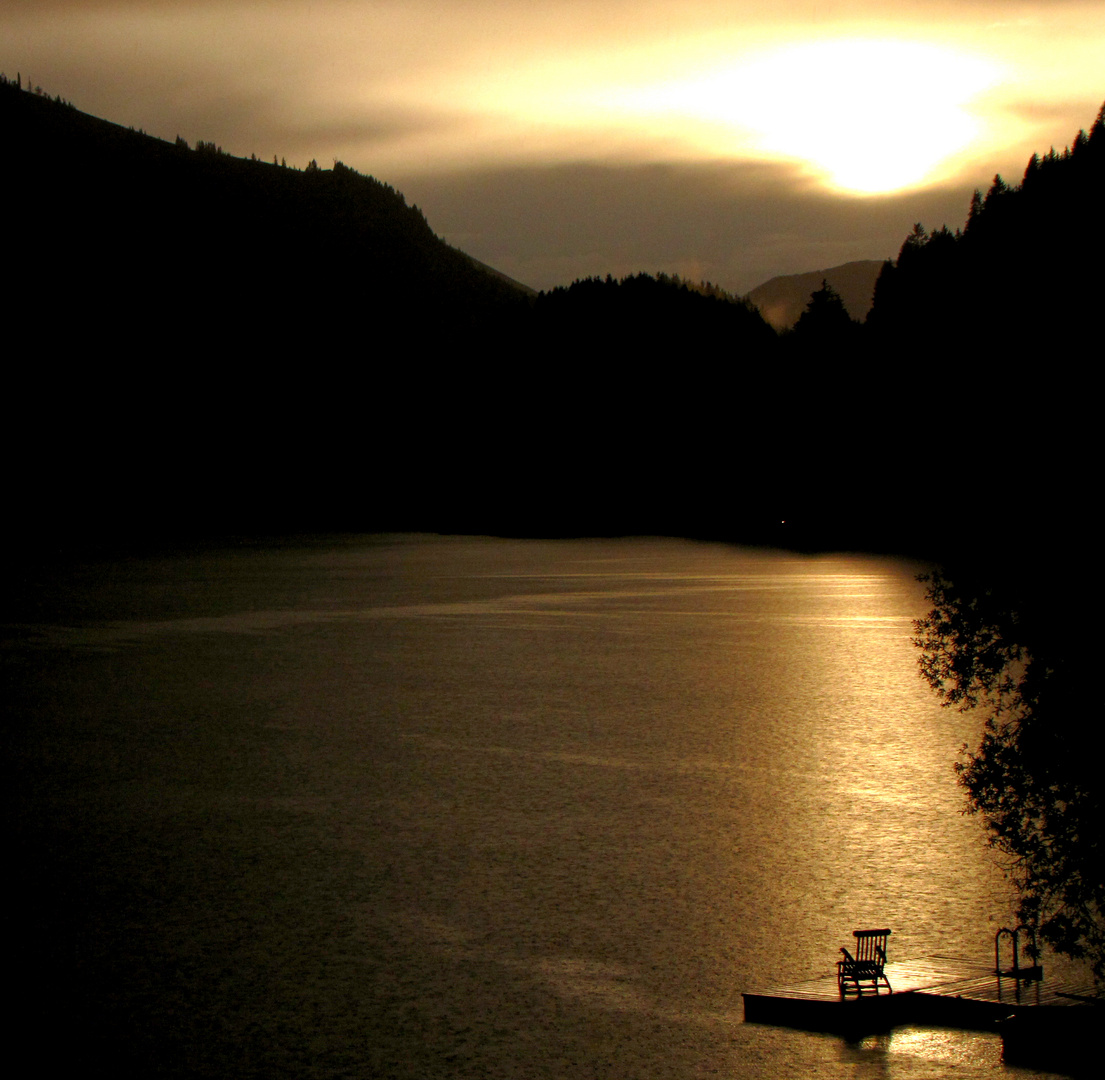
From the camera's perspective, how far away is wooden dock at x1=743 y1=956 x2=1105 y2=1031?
999cm

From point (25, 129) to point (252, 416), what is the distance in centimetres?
5456

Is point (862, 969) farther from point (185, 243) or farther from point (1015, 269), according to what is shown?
point (185, 243)

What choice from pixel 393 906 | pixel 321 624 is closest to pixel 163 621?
pixel 321 624

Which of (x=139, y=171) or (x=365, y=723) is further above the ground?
(x=139, y=171)

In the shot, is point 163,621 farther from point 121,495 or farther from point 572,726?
point 121,495

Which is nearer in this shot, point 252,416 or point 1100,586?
point 1100,586

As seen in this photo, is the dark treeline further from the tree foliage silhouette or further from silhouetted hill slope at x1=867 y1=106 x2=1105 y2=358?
the tree foliage silhouette

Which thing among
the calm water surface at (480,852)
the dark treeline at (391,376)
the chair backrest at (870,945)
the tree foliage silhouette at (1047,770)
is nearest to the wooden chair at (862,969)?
the chair backrest at (870,945)

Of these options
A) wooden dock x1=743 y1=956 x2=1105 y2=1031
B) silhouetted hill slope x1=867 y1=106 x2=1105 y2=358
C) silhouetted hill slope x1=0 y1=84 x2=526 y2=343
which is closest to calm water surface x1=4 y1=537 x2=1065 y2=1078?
wooden dock x1=743 y1=956 x2=1105 y2=1031

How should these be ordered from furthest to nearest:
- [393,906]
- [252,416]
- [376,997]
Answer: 1. [252,416]
2. [393,906]
3. [376,997]

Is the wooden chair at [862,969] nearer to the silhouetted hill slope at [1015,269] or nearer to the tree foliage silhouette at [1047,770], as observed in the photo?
the tree foliage silhouette at [1047,770]

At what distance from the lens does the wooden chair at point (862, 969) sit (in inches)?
398

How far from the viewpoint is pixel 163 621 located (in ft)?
122

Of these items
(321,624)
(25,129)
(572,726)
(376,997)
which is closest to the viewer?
(376,997)
